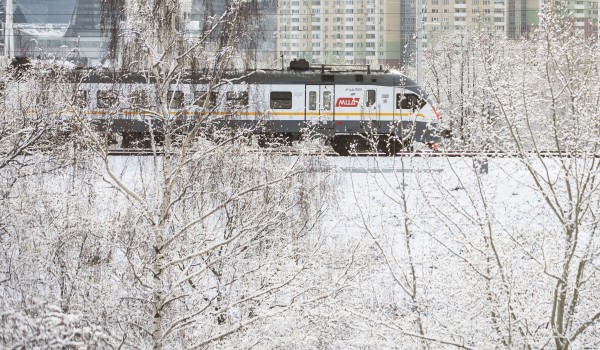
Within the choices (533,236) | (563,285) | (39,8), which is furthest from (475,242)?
(39,8)

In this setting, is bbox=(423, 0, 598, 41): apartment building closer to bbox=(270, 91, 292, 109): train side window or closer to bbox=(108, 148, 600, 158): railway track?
bbox=(270, 91, 292, 109): train side window

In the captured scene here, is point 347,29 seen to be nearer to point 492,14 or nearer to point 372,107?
point 492,14

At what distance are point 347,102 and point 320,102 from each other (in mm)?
722

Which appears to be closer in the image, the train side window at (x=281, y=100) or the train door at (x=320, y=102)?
the train side window at (x=281, y=100)

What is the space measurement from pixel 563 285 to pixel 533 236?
3.98 ft

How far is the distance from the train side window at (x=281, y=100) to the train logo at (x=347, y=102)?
128 cm

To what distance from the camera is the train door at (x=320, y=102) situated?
70.8 ft

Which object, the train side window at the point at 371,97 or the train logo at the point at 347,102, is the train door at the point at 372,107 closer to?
the train side window at the point at 371,97

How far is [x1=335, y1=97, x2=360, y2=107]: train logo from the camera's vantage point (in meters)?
21.7

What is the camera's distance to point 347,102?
71.3ft

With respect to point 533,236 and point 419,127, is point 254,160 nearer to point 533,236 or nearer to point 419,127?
point 533,236

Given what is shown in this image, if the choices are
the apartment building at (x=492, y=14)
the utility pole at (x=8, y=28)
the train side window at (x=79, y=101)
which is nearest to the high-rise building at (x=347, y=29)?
the apartment building at (x=492, y=14)

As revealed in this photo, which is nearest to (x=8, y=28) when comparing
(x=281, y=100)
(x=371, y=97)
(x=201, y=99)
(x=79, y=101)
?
(x=281, y=100)

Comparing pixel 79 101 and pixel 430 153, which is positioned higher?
pixel 79 101
